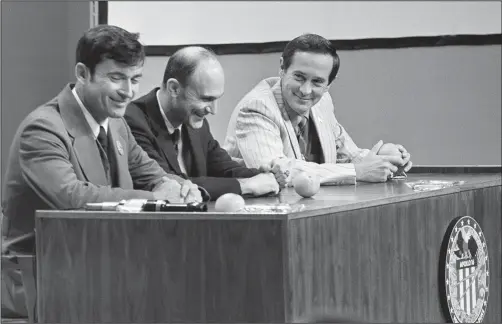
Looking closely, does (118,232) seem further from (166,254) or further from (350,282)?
(350,282)

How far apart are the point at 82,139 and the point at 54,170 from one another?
0.19 meters

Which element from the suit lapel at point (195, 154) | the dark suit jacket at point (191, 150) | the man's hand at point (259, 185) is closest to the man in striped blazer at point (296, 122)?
the dark suit jacket at point (191, 150)

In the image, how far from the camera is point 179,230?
2.29 m

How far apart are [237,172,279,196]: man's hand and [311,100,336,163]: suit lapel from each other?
38.8 inches

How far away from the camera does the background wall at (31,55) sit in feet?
12.7

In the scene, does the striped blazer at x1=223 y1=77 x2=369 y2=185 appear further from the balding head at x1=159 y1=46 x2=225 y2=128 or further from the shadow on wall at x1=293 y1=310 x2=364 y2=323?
the shadow on wall at x1=293 y1=310 x2=364 y2=323

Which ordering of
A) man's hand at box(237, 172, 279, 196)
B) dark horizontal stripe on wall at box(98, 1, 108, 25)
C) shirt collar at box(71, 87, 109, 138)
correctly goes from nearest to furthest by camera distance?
1. shirt collar at box(71, 87, 109, 138)
2. man's hand at box(237, 172, 279, 196)
3. dark horizontal stripe on wall at box(98, 1, 108, 25)

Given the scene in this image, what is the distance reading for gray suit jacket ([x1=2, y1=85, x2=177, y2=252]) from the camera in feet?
8.54

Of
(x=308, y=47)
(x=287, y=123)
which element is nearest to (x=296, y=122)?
(x=287, y=123)

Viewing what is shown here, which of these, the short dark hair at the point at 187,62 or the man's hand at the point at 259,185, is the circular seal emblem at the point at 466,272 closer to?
the man's hand at the point at 259,185

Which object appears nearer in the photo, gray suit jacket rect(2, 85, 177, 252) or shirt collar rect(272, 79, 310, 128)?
gray suit jacket rect(2, 85, 177, 252)

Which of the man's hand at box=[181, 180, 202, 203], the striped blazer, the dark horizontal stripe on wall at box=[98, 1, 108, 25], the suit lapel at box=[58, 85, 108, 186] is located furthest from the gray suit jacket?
the dark horizontal stripe on wall at box=[98, 1, 108, 25]

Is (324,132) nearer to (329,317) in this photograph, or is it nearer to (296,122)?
(296,122)

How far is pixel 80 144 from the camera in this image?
109 inches
